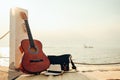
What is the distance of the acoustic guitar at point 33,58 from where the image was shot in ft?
10.7

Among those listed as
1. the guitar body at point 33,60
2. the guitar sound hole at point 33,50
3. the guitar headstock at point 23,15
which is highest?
the guitar headstock at point 23,15

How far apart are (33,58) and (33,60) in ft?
0.12

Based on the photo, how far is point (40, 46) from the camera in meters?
3.72

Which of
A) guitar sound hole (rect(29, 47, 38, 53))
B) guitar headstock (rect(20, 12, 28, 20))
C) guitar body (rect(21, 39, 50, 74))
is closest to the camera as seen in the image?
guitar body (rect(21, 39, 50, 74))

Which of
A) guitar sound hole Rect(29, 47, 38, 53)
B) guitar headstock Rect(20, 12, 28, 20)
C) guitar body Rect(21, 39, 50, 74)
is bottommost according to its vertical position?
guitar body Rect(21, 39, 50, 74)

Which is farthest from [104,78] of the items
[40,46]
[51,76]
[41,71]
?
[40,46]

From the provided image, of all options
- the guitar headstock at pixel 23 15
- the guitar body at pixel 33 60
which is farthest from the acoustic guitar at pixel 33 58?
the guitar headstock at pixel 23 15

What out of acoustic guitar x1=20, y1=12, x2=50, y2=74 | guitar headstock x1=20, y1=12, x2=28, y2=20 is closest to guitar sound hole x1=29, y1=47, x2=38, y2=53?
acoustic guitar x1=20, y1=12, x2=50, y2=74

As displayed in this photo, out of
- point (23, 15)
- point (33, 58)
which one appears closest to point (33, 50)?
point (33, 58)

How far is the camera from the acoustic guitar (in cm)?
326

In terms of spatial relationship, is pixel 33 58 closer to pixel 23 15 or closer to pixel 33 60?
pixel 33 60

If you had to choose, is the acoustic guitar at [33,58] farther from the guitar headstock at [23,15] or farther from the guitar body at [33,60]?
the guitar headstock at [23,15]

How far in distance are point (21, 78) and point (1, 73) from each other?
56 cm

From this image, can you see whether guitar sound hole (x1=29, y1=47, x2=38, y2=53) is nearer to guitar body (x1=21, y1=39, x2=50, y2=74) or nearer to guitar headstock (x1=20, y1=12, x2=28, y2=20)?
guitar body (x1=21, y1=39, x2=50, y2=74)
